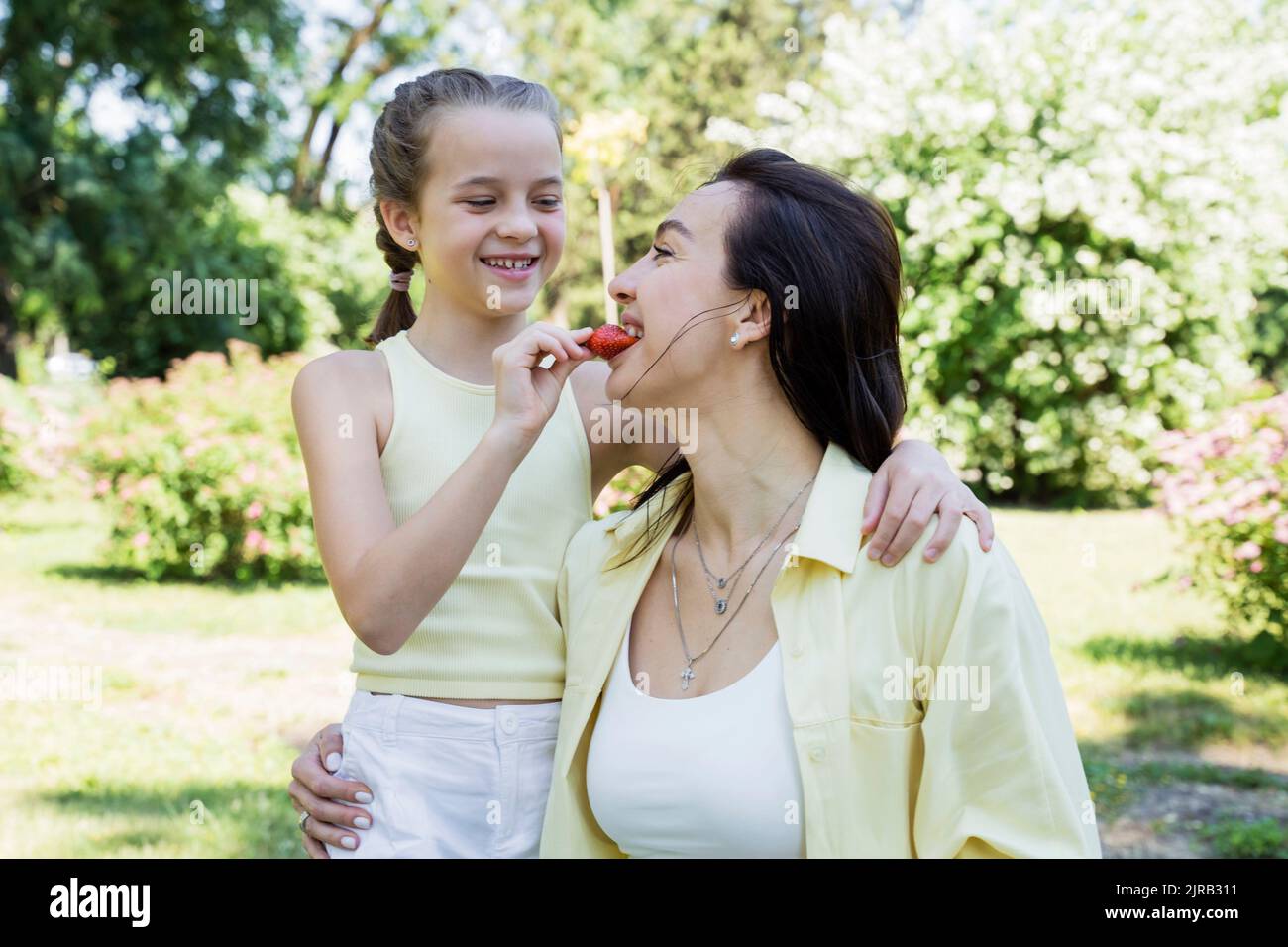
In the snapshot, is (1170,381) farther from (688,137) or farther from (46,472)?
(688,137)

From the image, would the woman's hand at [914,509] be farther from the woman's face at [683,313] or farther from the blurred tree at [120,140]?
the blurred tree at [120,140]

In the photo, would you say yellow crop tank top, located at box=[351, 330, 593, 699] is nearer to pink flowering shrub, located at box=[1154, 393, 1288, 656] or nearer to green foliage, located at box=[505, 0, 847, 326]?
pink flowering shrub, located at box=[1154, 393, 1288, 656]

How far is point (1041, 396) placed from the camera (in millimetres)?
12891

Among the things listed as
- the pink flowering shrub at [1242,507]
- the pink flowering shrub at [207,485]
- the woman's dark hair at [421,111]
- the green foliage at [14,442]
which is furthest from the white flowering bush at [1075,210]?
the woman's dark hair at [421,111]

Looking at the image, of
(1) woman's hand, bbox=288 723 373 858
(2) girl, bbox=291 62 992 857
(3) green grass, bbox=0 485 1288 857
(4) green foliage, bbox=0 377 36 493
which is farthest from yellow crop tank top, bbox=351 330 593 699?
(4) green foliage, bbox=0 377 36 493

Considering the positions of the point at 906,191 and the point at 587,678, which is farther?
the point at 906,191

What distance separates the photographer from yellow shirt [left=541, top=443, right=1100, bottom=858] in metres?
1.98

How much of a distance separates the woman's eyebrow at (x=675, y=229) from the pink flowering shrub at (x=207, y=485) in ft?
23.2

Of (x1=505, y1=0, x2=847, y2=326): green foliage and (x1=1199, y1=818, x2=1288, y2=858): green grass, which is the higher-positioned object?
(x1=505, y1=0, x2=847, y2=326): green foliage

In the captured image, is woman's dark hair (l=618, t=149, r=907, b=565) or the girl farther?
woman's dark hair (l=618, t=149, r=907, b=565)

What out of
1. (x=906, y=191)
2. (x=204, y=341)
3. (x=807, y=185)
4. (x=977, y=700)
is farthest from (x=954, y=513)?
(x=204, y=341)

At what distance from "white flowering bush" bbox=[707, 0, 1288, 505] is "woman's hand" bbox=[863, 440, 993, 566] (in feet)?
32.0

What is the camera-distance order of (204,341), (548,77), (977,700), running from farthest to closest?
→ 1. (548,77)
2. (204,341)
3. (977,700)
